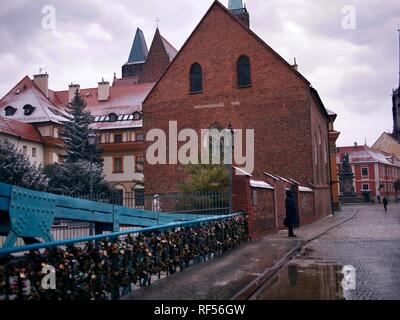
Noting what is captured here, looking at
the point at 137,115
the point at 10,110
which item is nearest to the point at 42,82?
the point at 10,110

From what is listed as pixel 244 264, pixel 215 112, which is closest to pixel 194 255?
pixel 244 264

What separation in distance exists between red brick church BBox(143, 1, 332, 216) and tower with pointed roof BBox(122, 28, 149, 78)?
45.4 m

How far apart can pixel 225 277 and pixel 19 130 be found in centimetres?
3884

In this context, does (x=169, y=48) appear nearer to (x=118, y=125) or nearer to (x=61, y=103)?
(x=118, y=125)

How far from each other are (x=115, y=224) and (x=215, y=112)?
61.8 ft

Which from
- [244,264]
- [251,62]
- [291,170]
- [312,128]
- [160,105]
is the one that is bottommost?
[244,264]

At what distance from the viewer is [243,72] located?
2706 centimetres

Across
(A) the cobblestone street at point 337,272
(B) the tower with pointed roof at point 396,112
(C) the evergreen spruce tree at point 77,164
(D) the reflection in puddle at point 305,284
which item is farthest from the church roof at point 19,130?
(B) the tower with pointed roof at point 396,112

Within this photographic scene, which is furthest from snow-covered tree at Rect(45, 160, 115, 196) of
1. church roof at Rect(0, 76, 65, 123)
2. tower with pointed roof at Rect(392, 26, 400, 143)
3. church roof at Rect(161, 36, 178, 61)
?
tower with pointed roof at Rect(392, 26, 400, 143)

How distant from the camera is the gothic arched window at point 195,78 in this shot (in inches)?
1106

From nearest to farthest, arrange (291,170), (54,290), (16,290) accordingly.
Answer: (16,290) → (54,290) → (291,170)

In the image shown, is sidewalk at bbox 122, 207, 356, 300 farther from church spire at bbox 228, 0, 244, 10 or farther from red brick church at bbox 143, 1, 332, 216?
church spire at bbox 228, 0, 244, 10

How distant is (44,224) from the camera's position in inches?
265
